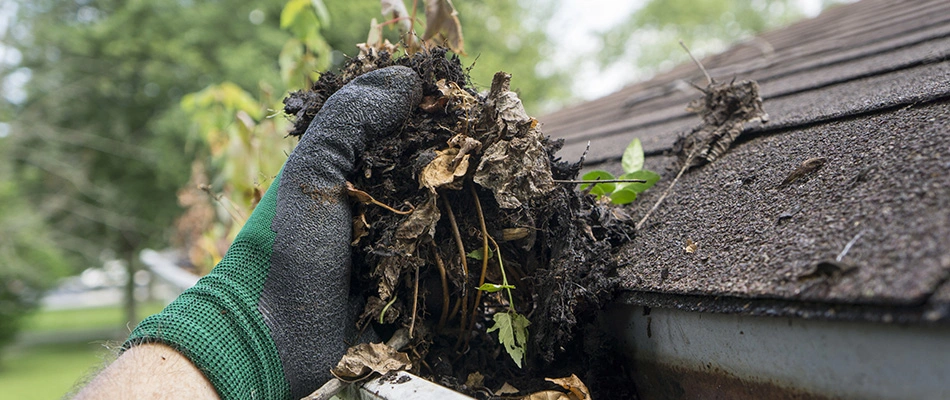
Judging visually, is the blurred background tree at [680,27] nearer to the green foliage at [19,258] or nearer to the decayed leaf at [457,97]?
the green foliage at [19,258]

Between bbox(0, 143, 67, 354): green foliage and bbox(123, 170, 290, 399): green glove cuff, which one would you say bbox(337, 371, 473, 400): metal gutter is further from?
bbox(0, 143, 67, 354): green foliage

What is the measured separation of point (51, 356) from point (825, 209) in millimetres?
18132

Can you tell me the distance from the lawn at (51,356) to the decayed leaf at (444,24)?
681cm

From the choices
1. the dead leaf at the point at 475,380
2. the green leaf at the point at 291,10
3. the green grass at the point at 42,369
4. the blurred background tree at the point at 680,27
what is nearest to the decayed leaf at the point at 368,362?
the dead leaf at the point at 475,380

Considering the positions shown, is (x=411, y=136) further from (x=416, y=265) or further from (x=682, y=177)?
(x=682, y=177)

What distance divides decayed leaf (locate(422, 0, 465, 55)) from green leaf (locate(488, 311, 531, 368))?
633mm

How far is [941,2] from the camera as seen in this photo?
8.27 ft

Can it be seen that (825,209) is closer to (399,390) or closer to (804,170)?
(804,170)

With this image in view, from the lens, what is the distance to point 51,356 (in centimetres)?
1456

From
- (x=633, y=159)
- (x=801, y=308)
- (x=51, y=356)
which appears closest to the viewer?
(x=801, y=308)

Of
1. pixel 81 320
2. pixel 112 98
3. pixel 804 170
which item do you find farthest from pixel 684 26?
pixel 81 320

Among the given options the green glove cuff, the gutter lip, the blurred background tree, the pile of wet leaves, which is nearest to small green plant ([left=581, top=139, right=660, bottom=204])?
the pile of wet leaves

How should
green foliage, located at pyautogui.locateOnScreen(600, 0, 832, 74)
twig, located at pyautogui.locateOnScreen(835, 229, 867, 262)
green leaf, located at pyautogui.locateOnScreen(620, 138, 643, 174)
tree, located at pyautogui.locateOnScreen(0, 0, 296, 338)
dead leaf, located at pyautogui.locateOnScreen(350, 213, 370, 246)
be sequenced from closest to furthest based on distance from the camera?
twig, located at pyautogui.locateOnScreen(835, 229, 867, 262), dead leaf, located at pyautogui.locateOnScreen(350, 213, 370, 246), green leaf, located at pyautogui.locateOnScreen(620, 138, 643, 174), tree, located at pyautogui.locateOnScreen(0, 0, 296, 338), green foliage, located at pyautogui.locateOnScreen(600, 0, 832, 74)

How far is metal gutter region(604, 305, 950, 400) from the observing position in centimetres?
58
